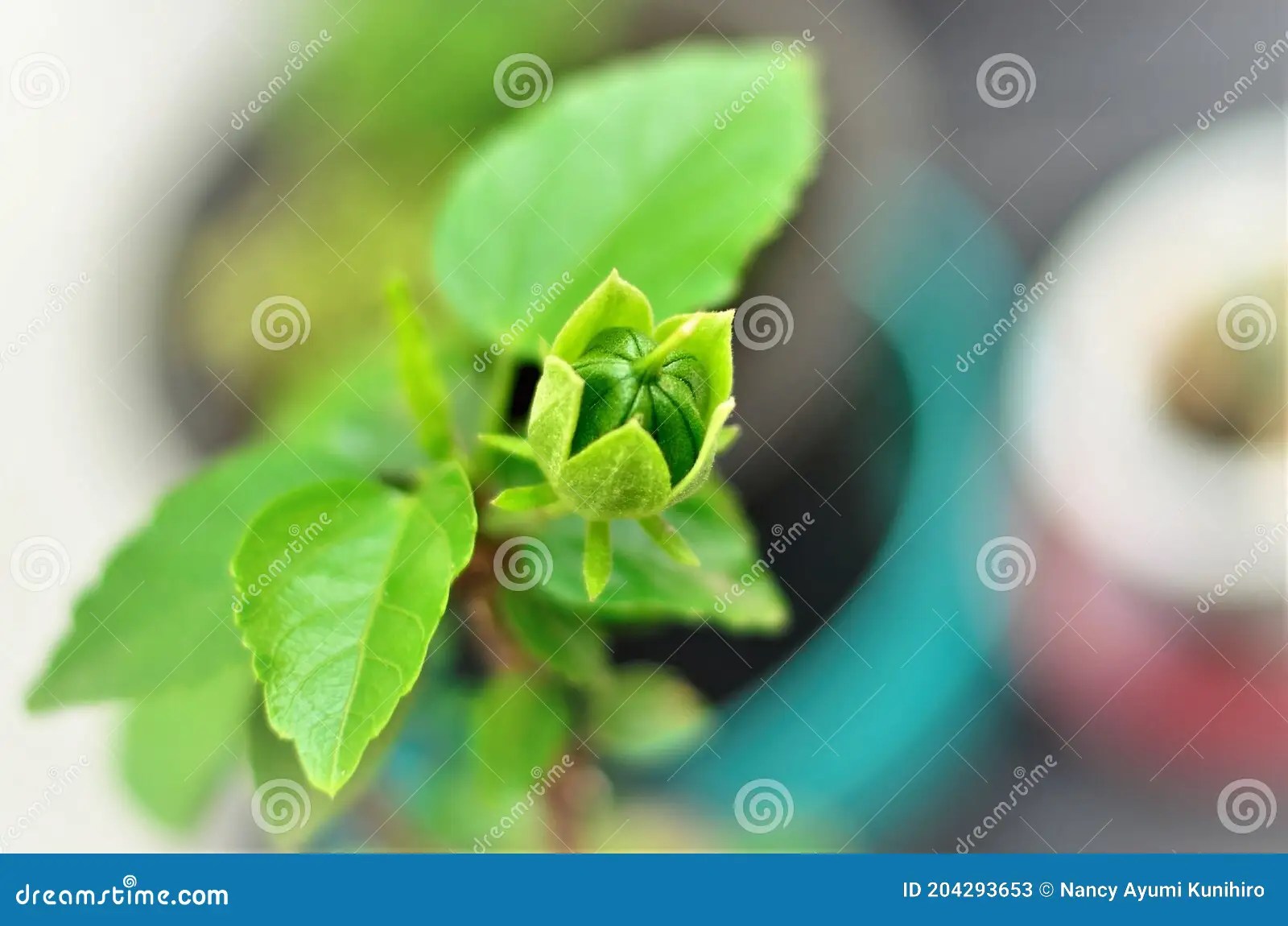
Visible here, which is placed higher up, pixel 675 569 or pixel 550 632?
pixel 675 569

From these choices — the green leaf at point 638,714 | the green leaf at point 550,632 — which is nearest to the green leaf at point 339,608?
the green leaf at point 550,632

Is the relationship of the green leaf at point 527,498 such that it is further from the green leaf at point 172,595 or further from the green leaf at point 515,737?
the green leaf at point 515,737

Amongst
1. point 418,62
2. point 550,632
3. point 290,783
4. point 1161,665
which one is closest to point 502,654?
point 550,632

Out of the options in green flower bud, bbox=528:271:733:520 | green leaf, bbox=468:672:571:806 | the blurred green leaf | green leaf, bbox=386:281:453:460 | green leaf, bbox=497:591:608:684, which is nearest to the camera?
green flower bud, bbox=528:271:733:520

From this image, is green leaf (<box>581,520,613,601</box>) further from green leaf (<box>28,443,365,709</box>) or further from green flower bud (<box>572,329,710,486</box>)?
green leaf (<box>28,443,365,709</box>)

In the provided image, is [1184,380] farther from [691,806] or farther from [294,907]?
[294,907]

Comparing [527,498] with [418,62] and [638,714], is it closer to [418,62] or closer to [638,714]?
[638,714]

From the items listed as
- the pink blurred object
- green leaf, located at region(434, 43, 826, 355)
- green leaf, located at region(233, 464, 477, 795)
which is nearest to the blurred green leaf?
green leaf, located at region(434, 43, 826, 355)
